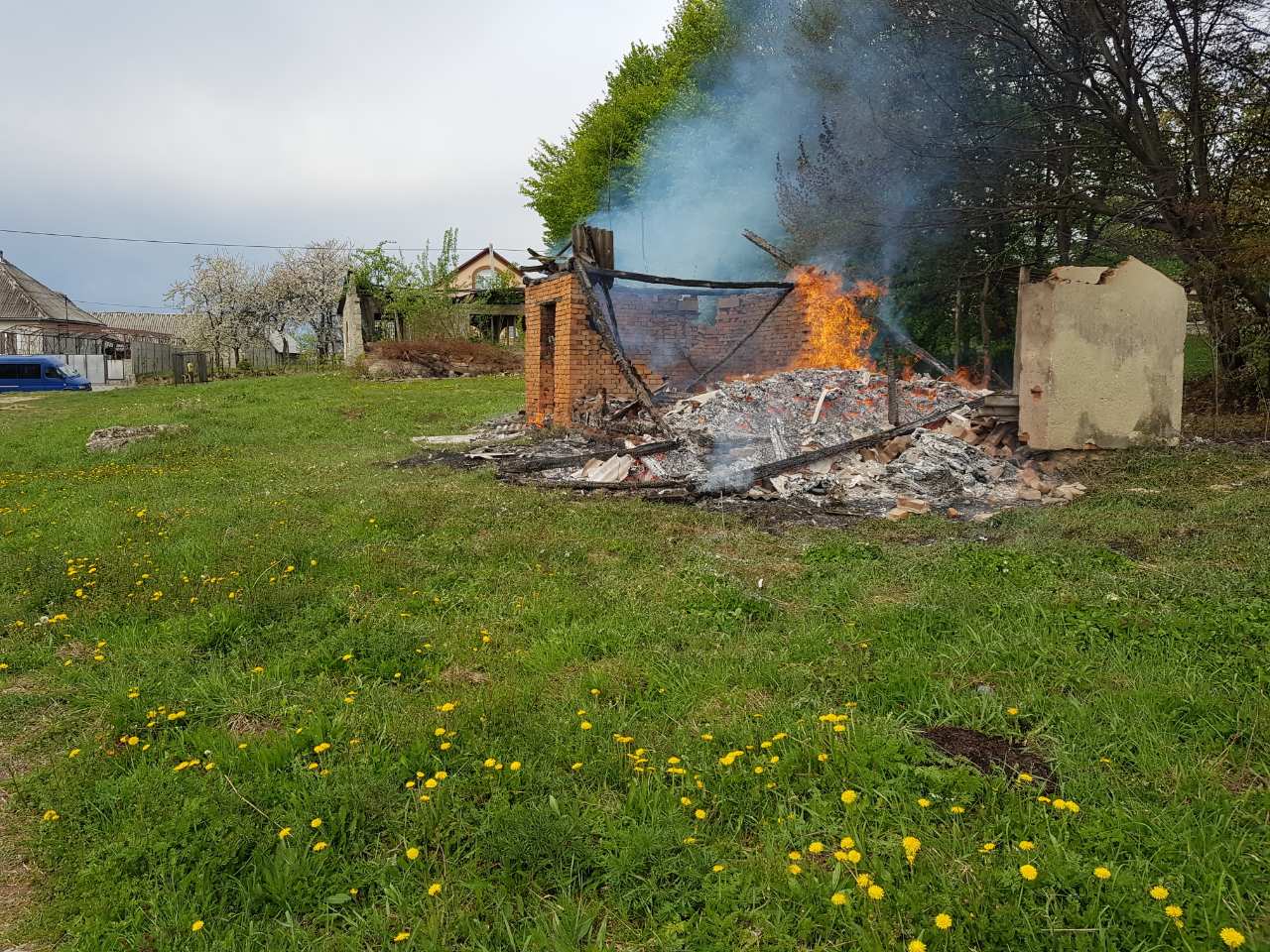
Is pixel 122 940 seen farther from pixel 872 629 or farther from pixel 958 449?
pixel 958 449

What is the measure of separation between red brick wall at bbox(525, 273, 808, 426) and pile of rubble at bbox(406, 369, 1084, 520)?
1146 mm

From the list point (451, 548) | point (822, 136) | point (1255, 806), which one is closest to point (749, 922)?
point (1255, 806)

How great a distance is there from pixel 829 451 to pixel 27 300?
4733 cm

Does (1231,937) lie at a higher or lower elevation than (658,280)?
lower

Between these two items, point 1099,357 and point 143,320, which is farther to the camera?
point 143,320

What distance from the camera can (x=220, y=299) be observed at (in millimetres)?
41188

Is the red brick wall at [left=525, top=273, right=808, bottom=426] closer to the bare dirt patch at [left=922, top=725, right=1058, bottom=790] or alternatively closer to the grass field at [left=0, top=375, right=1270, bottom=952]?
the grass field at [left=0, top=375, right=1270, bottom=952]

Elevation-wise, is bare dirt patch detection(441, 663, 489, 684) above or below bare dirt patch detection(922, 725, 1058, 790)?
below

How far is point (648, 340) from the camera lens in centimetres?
1519

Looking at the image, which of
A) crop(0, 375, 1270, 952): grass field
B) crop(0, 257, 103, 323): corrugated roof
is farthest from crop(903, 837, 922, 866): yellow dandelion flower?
crop(0, 257, 103, 323): corrugated roof

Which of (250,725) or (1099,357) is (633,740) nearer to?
(250,725)

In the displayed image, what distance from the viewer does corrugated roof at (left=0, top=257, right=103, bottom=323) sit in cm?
3988

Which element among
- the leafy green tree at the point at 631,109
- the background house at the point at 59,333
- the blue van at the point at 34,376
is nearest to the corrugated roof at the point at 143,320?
the background house at the point at 59,333

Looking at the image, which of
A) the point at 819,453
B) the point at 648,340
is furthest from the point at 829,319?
the point at 819,453
